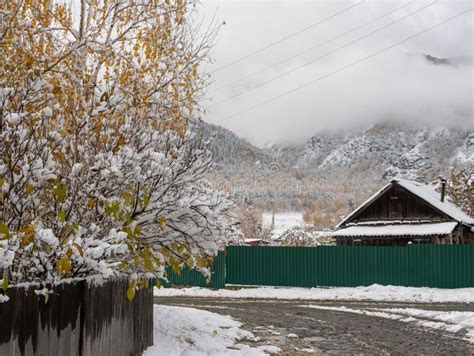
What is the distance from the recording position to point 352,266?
26.4m

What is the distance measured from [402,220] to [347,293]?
50.0 ft

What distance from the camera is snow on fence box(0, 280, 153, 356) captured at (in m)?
5.28

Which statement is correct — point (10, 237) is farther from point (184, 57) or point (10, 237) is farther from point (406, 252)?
point (406, 252)

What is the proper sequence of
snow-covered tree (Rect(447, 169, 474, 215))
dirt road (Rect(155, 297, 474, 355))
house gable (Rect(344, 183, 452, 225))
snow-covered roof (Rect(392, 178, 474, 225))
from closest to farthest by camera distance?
dirt road (Rect(155, 297, 474, 355)) < snow-covered roof (Rect(392, 178, 474, 225)) < house gable (Rect(344, 183, 452, 225)) < snow-covered tree (Rect(447, 169, 474, 215))

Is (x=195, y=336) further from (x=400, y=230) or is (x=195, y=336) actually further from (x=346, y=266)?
(x=400, y=230)

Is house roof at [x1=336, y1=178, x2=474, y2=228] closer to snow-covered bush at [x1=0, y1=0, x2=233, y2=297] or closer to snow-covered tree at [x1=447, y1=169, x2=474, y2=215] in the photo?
snow-covered tree at [x1=447, y1=169, x2=474, y2=215]

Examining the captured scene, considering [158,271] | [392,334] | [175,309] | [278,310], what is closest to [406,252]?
[278,310]

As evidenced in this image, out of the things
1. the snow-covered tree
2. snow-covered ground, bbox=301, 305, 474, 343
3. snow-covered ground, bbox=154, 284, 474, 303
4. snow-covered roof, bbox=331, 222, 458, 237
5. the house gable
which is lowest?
snow-covered ground, bbox=154, 284, 474, 303

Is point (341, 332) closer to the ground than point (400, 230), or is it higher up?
closer to the ground

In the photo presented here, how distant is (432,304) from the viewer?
19797mm

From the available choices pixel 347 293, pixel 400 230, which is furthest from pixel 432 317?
pixel 400 230

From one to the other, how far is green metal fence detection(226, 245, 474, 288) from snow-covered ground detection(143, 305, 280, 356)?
46.7ft

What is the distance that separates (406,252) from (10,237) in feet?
76.7

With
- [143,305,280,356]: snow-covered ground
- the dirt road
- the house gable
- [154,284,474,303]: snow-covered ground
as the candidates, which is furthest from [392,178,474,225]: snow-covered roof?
[143,305,280,356]: snow-covered ground
